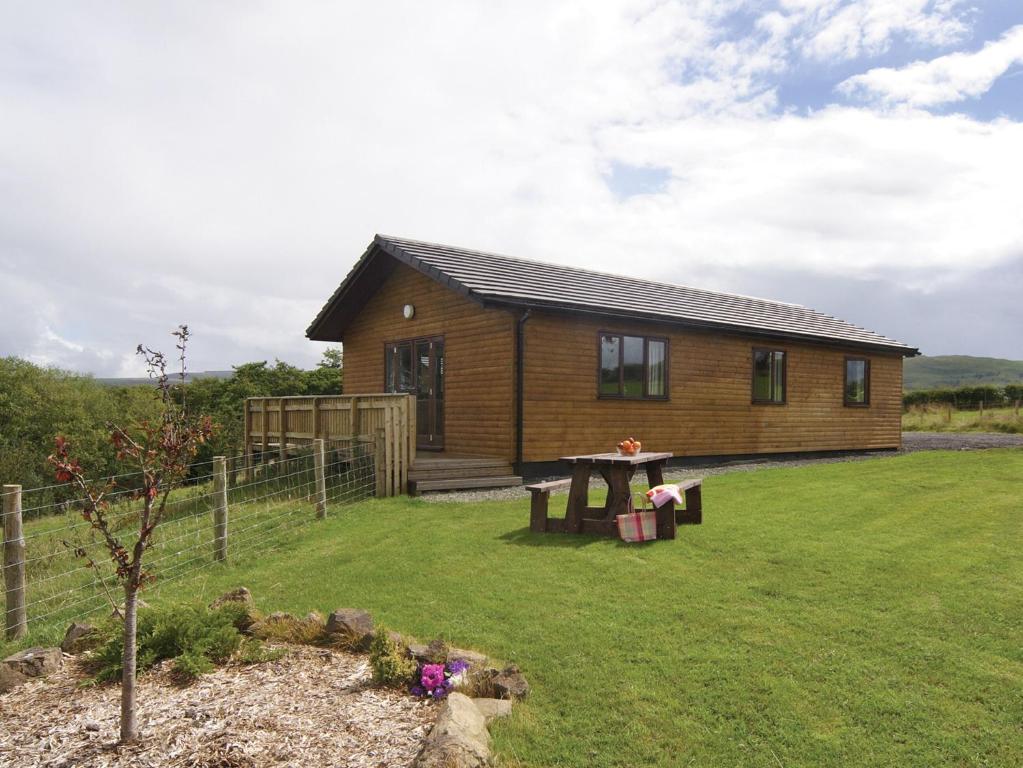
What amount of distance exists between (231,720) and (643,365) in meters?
12.2

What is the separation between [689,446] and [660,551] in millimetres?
9202

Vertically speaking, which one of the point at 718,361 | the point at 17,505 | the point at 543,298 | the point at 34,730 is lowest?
the point at 34,730

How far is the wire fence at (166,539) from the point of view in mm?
5254

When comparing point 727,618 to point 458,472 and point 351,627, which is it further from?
point 458,472

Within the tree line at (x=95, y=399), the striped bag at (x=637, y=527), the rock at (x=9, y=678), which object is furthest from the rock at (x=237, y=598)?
the tree line at (x=95, y=399)

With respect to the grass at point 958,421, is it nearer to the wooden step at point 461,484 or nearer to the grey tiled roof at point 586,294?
the grey tiled roof at point 586,294

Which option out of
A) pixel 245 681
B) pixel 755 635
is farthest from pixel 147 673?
pixel 755 635

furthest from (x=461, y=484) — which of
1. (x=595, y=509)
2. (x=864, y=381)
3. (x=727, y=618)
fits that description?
(x=864, y=381)

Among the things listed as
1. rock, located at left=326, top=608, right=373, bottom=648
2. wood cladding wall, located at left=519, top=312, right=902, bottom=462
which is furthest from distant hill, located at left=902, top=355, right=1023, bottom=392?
rock, located at left=326, top=608, right=373, bottom=648

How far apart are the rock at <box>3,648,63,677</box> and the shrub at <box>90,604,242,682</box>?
236 millimetres

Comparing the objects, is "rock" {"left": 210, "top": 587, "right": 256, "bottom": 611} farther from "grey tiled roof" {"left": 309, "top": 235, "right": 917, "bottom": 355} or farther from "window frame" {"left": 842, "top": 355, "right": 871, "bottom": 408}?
"window frame" {"left": 842, "top": 355, "right": 871, "bottom": 408}

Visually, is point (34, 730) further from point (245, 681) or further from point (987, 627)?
point (987, 627)

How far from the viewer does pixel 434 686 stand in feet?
12.0

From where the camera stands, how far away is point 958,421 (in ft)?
97.8
